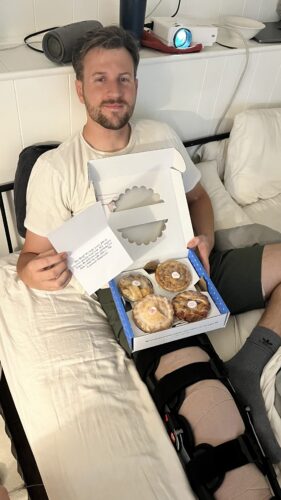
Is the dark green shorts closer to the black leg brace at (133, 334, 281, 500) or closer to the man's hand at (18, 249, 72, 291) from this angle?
the black leg brace at (133, 334, 281, 500)

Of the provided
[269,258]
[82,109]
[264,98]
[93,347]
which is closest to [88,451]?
[93,347]

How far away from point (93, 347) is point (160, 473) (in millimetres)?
340

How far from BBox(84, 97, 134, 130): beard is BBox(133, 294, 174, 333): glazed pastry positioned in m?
0.49

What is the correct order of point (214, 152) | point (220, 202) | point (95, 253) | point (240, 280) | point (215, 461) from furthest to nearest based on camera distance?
point (214, 152) < point (220, 202) < point (240, 280) < point (95, 253) < point (215, 461)

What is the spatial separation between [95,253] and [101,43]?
579 mm

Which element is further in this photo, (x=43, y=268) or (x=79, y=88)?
(x=79, y=88)

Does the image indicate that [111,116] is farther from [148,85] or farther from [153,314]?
[153,314]

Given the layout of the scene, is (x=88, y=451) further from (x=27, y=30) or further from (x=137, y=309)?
(x=27, y=30)

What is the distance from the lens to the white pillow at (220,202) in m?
1.48

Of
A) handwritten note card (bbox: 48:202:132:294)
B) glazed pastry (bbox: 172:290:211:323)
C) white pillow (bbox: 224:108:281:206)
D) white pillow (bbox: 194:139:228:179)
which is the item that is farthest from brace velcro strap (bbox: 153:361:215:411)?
white pillow (bbox: 194:139:228:179)

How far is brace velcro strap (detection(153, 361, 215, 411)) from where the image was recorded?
94 centimetres

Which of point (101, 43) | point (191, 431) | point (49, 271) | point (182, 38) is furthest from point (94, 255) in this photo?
point (182, 38)

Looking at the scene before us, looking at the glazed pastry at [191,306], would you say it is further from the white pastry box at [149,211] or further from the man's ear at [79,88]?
the man's ear at [79,88]

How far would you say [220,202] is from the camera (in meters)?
1.54
